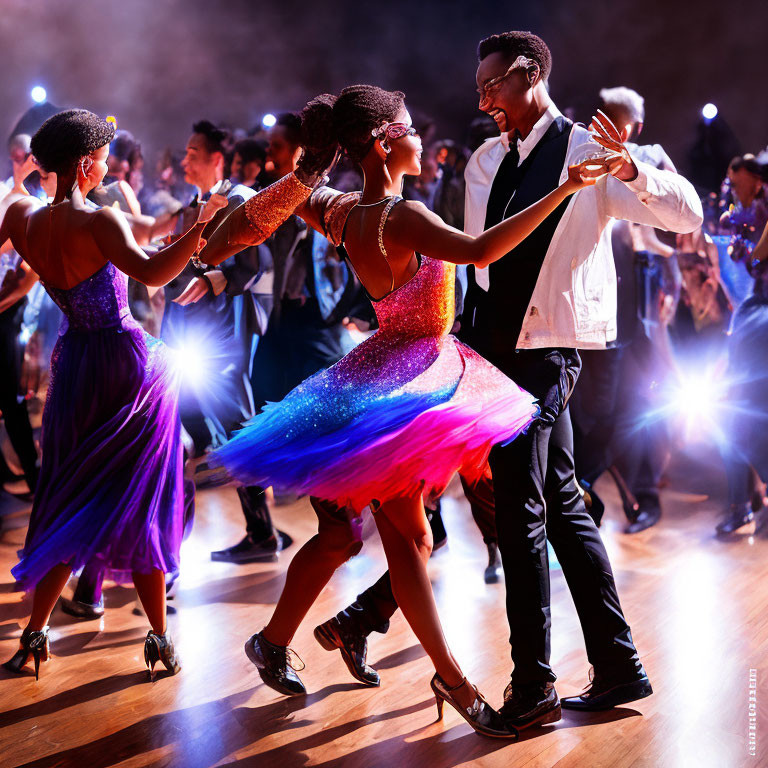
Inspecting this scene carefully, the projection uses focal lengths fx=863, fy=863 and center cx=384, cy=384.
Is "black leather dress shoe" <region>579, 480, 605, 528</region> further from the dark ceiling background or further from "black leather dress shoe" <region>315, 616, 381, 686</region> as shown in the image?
the dark ceiling background

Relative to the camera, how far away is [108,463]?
2576mm

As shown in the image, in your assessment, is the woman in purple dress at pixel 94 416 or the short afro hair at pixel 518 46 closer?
the short afro hair at pixel 518 46

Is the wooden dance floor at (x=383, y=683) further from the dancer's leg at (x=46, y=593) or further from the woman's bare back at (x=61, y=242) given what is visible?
the woman's bare back at (x=61, y=242)

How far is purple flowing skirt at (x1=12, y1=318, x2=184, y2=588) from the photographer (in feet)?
8.25

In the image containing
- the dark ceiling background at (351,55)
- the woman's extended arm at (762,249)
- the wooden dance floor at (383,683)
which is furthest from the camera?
the dark ceiling background at (351,55)

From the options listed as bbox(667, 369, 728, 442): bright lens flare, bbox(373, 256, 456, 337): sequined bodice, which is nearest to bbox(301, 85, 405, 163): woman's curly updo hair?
bbox(373, 256, 456, 337): sequined bodice

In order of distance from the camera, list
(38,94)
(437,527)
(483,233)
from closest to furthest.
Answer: (483,233)
(437,527)
(38,94)

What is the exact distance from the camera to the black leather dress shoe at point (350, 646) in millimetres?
2480

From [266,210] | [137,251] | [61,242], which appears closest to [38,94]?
[61,242]

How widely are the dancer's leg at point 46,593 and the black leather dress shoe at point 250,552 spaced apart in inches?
43.9

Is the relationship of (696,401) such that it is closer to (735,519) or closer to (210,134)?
(735,519)

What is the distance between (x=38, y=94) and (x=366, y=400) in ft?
15.0

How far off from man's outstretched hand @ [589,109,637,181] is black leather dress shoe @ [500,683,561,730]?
131 cm

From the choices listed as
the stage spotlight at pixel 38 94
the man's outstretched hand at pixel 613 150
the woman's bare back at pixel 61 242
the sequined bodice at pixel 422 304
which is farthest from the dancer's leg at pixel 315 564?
the stage spotlight at pixel 38 94
